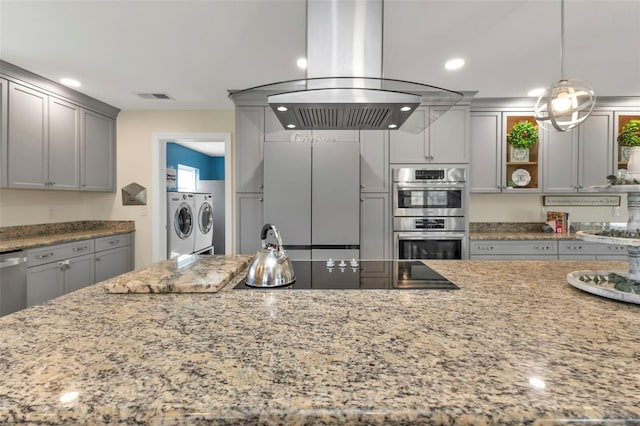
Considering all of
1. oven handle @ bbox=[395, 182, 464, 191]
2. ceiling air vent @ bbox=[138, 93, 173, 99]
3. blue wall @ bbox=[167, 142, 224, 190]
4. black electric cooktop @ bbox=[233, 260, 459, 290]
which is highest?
ceiling air vent @ bbox=[138, 93, 173, 99]

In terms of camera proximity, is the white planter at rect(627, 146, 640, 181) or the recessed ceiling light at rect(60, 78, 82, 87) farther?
the recessed ceiling light at rect(60, 78, 82, 87)

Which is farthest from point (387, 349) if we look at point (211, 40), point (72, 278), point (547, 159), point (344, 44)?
point (547, 159)

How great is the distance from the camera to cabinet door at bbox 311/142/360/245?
3.07 metres

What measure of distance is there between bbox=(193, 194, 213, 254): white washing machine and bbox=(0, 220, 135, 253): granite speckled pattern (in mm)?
1350

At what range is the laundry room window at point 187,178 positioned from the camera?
6.68m

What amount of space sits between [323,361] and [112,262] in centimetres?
379

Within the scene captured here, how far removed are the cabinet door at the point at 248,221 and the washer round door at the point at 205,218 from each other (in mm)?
2395

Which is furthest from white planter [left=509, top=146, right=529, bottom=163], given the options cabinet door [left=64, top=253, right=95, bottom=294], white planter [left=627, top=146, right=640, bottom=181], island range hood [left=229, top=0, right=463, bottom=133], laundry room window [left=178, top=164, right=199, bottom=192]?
laundry room window [left=178, top=164, right=199, bottom=192]

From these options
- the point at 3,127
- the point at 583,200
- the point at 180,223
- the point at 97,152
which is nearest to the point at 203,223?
the point at 180,223

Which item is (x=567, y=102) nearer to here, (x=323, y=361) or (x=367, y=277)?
(x=367, y=277)

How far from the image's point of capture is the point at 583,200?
12.7 feet

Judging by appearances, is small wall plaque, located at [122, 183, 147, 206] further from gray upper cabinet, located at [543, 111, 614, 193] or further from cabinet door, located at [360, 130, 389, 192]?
gray upper cabinet, located at [543, 111, 614, 193]

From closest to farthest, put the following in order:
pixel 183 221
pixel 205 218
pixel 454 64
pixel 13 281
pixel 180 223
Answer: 1. pixel 13 281
2. pixel 454 64
3. pixel 180 223
4. pixel 183 221
5. pixel 205 218

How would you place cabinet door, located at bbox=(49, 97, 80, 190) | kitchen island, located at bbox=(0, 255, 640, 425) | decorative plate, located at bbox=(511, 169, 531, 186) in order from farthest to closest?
decorative plate, located at bbox=(511, 169, 531, 186)
cabinet door, located at bbox=(49, 97, 80, 190)
kitchen island, located at bbox=(0, 255, 640, 425)
